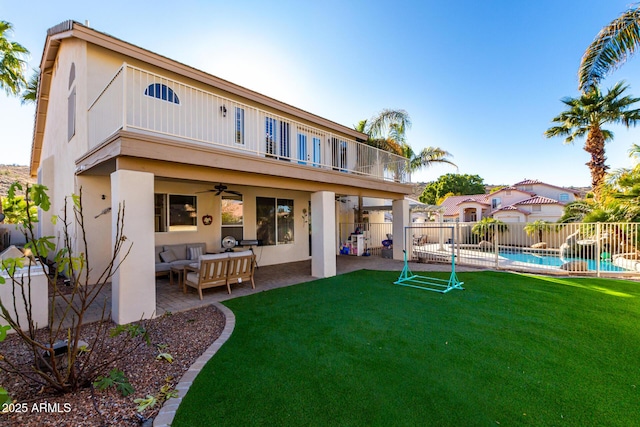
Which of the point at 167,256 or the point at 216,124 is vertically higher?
the point at 216,124

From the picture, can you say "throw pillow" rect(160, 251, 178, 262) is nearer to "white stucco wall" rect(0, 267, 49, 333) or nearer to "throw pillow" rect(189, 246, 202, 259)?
"throw pillow" rect(189, 246, 202, 259)

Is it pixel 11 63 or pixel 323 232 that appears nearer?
pixel 323 232

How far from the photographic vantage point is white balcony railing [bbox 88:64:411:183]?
6230 millimetres

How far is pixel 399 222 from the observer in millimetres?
12211

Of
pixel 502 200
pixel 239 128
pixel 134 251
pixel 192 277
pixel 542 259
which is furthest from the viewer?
pixel 502 200

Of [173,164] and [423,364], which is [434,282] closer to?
[423,364]

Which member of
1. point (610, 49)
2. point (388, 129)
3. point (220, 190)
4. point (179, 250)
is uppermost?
point (610, 49)

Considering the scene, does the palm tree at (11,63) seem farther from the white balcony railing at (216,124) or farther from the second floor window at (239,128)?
the second floor window at (239,128)

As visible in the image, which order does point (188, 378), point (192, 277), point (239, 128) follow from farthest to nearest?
point (239, 128) < point (192, 277) < point (188, 378)

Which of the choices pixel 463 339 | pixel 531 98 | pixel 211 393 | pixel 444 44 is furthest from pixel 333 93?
pixel 211 393

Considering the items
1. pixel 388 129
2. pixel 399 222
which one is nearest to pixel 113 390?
pixel 399 222

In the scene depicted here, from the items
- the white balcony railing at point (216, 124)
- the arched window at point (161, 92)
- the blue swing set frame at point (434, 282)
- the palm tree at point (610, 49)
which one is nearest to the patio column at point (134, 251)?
the white balcony railing at point (216, 124)

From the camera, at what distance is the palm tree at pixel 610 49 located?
26.1 feet

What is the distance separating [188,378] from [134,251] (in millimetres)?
2872
